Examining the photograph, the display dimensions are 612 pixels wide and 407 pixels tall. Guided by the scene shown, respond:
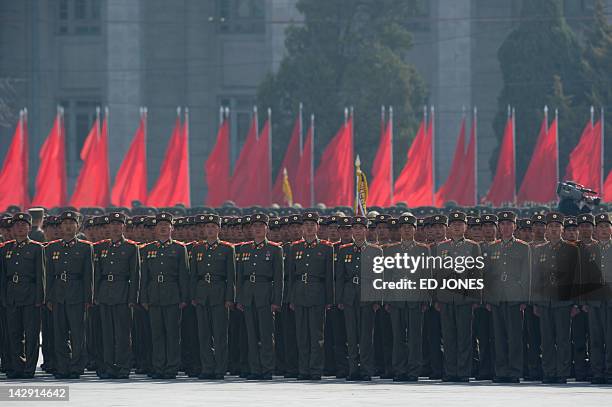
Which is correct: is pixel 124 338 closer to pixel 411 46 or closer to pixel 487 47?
pixel 411 46

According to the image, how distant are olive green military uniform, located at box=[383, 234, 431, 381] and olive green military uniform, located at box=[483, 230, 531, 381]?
54 centimetres

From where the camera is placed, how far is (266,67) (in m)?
51.8

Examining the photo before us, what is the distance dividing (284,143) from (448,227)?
31560 mm

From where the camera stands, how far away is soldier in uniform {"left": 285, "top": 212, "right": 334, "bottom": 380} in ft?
48.5

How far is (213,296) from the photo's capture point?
49.1ft

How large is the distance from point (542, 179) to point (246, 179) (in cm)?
621

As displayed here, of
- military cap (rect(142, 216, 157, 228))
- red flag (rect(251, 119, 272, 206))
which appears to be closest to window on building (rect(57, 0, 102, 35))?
red flag (rect(251, 119, 272, 206))

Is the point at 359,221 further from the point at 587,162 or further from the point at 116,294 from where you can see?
the point at 587,162

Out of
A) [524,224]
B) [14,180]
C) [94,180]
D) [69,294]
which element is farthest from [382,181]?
[69,294]

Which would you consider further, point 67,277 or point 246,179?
point 246,179

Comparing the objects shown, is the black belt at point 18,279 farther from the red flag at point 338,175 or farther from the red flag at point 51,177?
the red flag at point 338,175

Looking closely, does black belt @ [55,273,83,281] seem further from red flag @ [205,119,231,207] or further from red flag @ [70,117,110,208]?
red flag @ [205,119,231,207]

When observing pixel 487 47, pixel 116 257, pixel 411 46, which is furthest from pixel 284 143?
pixel 116 257

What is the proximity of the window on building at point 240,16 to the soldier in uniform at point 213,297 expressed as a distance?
37.8 meters
